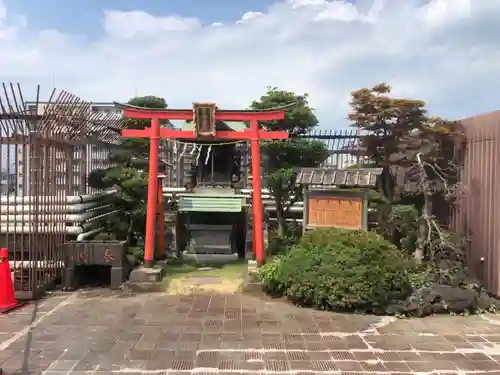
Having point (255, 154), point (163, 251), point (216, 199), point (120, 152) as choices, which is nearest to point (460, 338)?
point (255, 154)

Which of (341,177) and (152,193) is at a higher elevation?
(341,177)

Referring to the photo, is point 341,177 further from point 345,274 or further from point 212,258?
point 212,258

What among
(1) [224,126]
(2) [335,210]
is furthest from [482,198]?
(1) [224,126]

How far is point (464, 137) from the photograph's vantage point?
9.98m

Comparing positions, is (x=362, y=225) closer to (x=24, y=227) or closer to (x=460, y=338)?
(x=460, y=338)

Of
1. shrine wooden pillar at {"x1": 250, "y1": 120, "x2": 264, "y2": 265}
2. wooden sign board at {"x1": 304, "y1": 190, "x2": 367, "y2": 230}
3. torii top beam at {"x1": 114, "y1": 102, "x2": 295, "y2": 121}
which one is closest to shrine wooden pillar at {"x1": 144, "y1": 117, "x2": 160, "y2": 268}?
torii top beam at {"x1": 114, "y1": 102, "x2": 295, "y2": 121}

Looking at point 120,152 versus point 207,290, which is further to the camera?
point 120,152

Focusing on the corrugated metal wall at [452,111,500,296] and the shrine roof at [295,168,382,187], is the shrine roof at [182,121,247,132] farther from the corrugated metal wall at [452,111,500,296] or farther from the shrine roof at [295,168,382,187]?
the corrugated metal wall at [452,111,500,296]

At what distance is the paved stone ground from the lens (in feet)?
18.5

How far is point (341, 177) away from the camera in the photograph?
9844 mm

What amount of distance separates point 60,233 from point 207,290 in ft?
10.9

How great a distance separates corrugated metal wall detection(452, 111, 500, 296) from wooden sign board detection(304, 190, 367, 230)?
2.30m

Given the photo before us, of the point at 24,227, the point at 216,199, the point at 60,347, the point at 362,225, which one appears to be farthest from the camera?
the point at 216,199

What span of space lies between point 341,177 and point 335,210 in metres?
0.73
